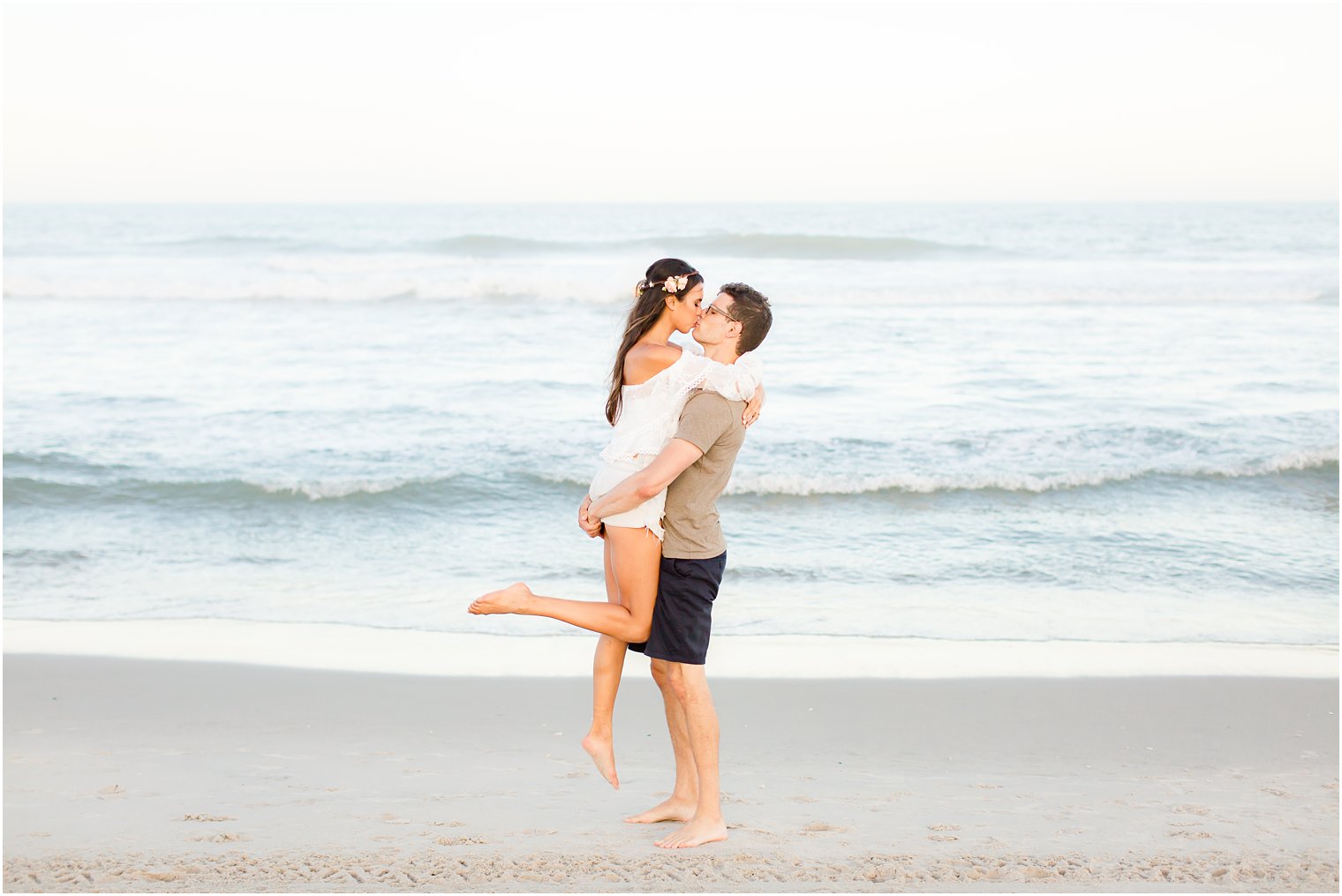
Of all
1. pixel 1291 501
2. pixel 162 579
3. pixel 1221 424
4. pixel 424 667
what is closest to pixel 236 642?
pixel 424 667

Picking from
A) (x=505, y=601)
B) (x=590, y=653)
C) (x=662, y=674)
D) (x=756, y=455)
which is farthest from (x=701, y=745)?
(x=756, y=455)

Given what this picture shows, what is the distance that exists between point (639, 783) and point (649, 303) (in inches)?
67.2

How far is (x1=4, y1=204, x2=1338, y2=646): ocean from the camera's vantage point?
6801 millimetres

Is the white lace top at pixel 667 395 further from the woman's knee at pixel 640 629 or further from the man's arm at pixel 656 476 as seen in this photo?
the woman's knee at pixel 640 629

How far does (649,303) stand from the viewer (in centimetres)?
346

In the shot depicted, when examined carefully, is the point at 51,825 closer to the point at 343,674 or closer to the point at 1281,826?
the point at 343,674

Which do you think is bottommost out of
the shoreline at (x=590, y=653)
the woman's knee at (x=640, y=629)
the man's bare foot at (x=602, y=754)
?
the shoreline at (x=590, y=653)

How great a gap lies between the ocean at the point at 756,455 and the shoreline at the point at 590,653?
221 millimetres

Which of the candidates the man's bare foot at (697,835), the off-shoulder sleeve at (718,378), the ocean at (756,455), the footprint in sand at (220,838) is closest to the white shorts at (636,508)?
the off-shoulder sleeve at (718,378)

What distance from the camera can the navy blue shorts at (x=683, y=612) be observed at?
11.3 ft

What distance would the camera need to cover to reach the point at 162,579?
710cm

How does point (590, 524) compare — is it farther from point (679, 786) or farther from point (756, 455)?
point (756, 455)

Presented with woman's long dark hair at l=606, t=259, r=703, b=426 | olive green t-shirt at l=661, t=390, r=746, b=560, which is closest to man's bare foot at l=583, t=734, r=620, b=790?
olive green t-shirt at l=661, t=390, r=746, b=560

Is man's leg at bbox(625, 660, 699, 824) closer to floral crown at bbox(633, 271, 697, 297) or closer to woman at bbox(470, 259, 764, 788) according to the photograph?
woman at bbox(470, 259, 764, 788)
